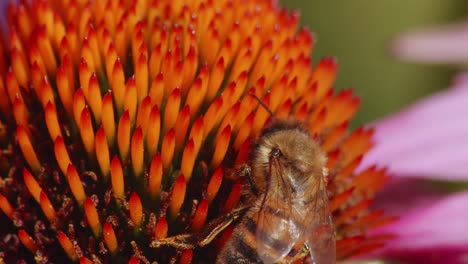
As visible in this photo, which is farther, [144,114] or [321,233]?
[144,114]

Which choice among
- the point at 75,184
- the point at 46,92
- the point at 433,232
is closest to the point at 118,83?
the point at 46,92

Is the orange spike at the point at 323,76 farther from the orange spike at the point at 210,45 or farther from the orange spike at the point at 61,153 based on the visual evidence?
the orange spike at the point at 61,153

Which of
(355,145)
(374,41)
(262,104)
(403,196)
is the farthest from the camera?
(374,41)

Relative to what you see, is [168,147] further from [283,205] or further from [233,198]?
[283,205]

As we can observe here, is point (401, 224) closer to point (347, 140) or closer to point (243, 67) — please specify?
point (347, 140)

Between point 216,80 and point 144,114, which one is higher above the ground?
point 216,80

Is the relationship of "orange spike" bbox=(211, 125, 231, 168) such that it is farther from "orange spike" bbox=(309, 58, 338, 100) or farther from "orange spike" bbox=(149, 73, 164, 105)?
"orange spike" bbox=(309, 58, 338, 100)

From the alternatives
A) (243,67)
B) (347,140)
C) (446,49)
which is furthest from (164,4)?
(446,49)
